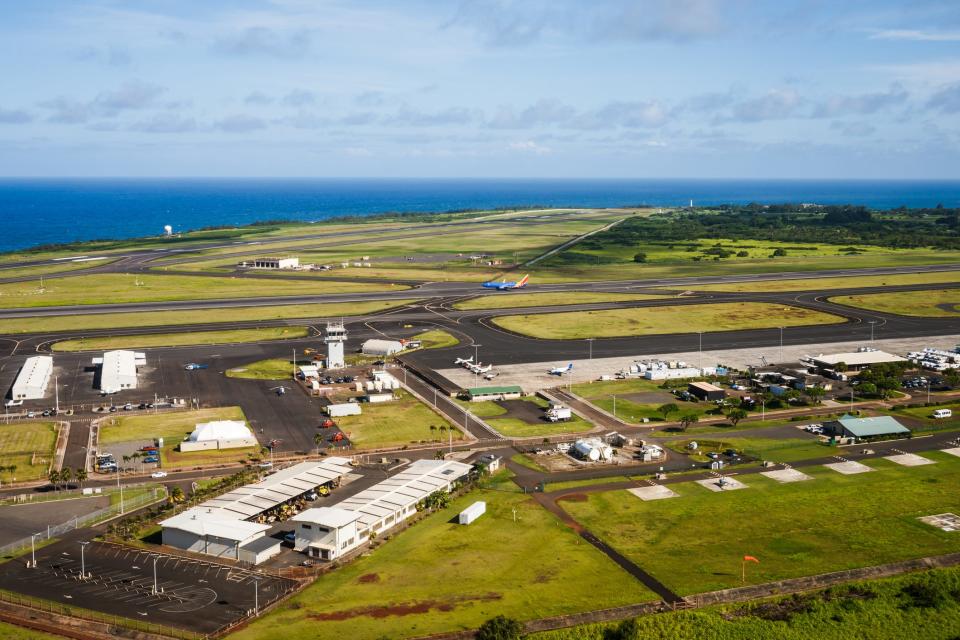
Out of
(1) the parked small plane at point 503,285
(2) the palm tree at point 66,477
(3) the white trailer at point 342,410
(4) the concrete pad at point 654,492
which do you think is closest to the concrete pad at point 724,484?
(4) the concrete pad at point 654,492

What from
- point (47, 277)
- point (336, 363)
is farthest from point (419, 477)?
point (47, 277)

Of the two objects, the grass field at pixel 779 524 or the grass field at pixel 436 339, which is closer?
the grass field at pixel 779 524

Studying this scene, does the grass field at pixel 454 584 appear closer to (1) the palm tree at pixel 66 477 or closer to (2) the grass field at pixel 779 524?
(2) the grass field at pixel 779 524

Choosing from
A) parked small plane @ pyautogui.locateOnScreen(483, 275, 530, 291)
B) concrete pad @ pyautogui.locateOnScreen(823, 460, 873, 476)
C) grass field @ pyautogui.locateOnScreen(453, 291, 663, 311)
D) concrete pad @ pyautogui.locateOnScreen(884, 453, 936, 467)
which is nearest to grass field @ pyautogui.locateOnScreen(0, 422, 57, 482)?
concrete pad @ pyautogui.locateOnScreen(823, 460, 873, 476)

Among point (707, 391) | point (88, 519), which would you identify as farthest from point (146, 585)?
point (707, 391)

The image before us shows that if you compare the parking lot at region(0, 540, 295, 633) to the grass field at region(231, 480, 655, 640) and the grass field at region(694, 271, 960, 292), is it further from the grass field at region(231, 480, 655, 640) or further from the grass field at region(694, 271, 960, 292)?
the grass field at region(694, 271, 960, 292)

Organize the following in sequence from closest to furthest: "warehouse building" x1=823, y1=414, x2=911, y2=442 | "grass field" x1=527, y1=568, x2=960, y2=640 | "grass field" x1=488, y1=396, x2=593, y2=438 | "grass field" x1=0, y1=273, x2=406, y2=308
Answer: "grass field" x1=527, y1=568, x2=960, y2=640 → "warehouse building" x1=823, y1=414, x2=911, y2=442 → "grass field" x1=488, y1=396, x2=593, y2=438 → "grass field" x1=0, y1=273, x2=406, y2=308
